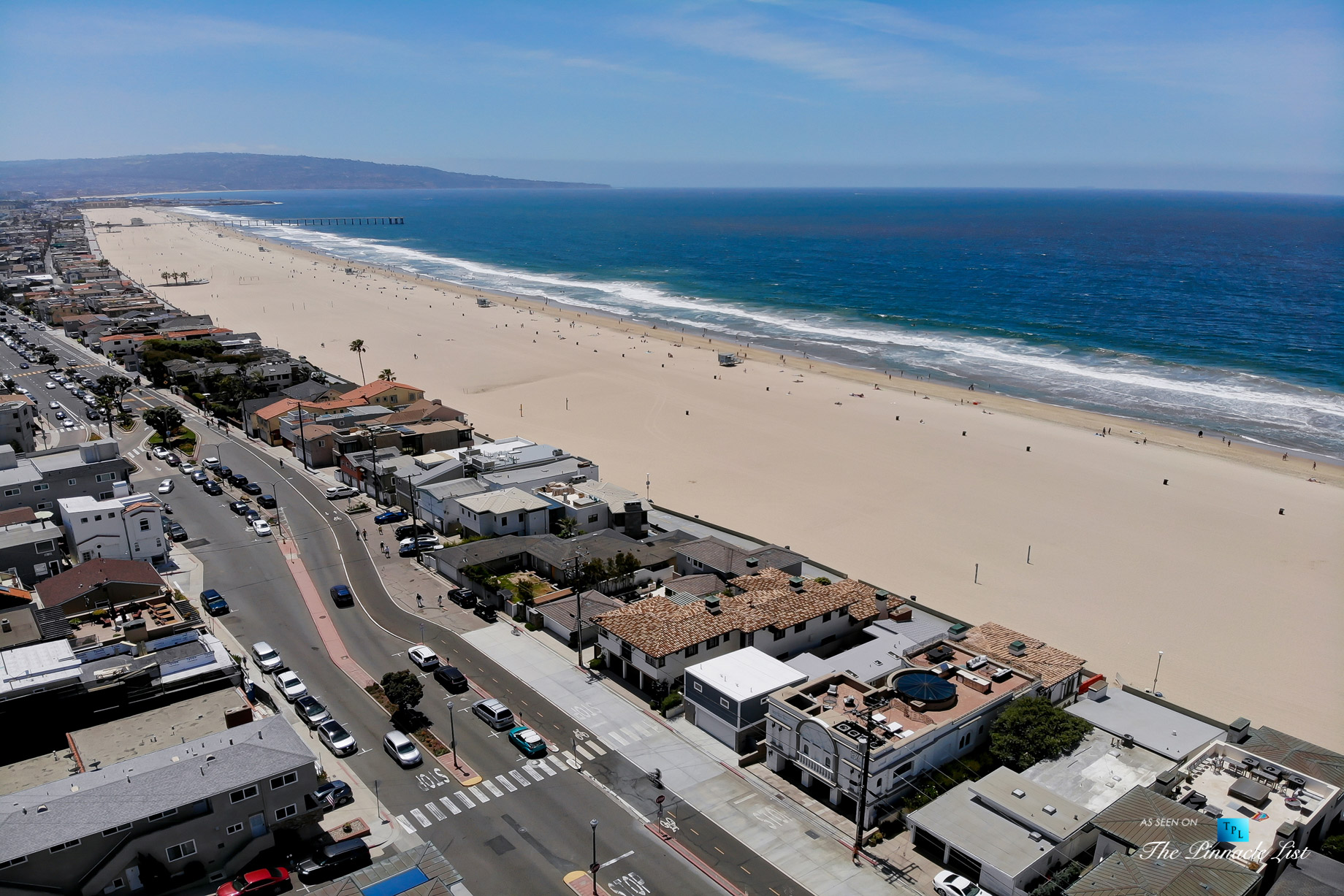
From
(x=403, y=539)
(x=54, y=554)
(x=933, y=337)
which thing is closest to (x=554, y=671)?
(x=403, y=539)

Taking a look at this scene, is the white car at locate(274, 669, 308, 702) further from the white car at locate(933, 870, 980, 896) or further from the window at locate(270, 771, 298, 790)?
the white car at locate(933, 870, 980, 896)

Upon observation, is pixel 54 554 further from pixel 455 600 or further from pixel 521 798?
pixel 521 798

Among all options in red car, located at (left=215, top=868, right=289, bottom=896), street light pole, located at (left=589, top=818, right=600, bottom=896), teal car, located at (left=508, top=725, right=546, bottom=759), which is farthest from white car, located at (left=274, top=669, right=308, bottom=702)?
street light pole, located at (left=589, top=818, right=600, bottom=896)

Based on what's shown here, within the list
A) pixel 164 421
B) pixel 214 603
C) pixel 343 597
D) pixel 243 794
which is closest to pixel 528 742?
pixel 243 794

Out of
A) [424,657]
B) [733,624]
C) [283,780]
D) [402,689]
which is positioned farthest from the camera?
[424,657]

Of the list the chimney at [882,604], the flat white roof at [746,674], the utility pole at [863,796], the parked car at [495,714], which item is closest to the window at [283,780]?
A: the parked car at [495,714]

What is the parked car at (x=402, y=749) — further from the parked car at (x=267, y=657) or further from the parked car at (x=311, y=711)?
the parked car at (x=267, y=657)

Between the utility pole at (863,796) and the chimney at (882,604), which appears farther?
the chimney at (882,604)

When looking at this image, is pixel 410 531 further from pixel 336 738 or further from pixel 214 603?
pixel 336 738
